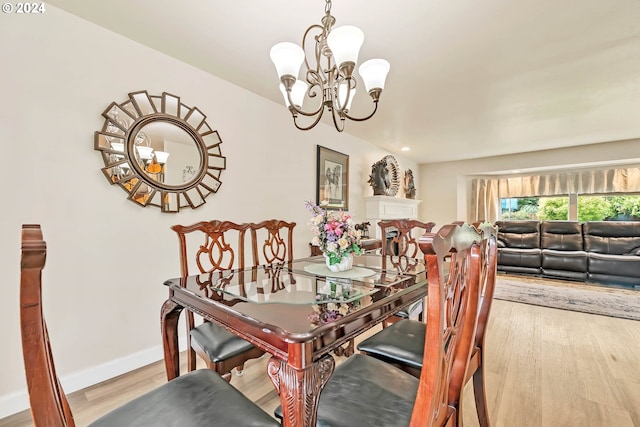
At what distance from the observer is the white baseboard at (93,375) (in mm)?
1568

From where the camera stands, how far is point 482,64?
2314 millimetres

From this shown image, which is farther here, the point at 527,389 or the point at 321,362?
the point at 527,389

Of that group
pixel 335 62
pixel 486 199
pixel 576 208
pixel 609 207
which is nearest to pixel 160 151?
pixel 335 62

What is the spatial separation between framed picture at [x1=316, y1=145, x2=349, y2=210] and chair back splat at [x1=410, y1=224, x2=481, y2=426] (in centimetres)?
273

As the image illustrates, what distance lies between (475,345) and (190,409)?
1.22 metres

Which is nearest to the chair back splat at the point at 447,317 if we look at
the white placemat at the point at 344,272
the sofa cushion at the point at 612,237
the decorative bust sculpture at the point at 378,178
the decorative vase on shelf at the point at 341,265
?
the white placemat at the point at 344,272

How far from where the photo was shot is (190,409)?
90 cm

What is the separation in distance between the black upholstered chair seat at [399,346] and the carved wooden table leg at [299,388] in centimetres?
59

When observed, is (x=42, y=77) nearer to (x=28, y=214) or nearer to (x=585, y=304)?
(x=28, y=214)

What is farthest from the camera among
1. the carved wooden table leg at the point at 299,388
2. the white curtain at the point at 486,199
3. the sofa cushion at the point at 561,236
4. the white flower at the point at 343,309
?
the white curtain at the point at 486,199

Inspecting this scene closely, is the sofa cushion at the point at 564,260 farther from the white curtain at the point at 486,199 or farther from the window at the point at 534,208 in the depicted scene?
the white curtain at the point at 486,199

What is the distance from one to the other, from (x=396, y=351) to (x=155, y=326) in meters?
1.83

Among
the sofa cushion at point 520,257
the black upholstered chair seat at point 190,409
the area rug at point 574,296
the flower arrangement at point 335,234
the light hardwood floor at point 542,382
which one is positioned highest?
the flower arrangement at point 335,234

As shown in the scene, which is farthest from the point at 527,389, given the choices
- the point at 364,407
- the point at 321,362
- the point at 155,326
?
the point at 155,326
